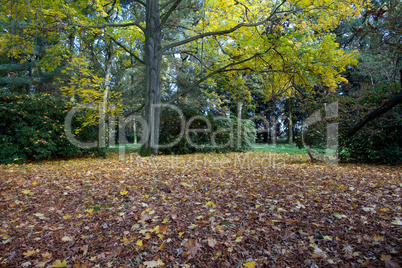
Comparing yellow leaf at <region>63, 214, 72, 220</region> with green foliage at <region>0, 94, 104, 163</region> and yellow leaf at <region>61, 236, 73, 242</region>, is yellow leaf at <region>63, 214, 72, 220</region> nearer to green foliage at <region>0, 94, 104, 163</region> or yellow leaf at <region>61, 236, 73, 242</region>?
yellow leaf at <region>61, 236, 73, 242</region>

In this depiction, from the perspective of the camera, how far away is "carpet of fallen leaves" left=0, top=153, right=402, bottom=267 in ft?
6.85

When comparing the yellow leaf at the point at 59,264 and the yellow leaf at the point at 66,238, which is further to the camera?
the yellow leaf at the point at 66,238

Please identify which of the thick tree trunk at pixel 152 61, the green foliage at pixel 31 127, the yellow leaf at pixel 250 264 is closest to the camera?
the yellow leaf at pixel 250 264

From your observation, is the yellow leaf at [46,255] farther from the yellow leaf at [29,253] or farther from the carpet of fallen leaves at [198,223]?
the yellow leaf at [29,253]

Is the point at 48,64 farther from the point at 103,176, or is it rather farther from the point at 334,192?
the point at 334,192

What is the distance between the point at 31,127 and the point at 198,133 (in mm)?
6004

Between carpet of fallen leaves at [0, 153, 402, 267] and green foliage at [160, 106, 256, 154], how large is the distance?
5421 millimetres

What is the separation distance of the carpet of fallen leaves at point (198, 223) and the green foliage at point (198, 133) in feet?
17.8

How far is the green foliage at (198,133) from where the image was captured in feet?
32.4

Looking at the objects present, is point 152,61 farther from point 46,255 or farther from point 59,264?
point 59,264

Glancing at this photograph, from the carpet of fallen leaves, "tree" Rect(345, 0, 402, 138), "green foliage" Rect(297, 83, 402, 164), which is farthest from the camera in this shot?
"green foliage" Rect(297, 83, 402, 164)

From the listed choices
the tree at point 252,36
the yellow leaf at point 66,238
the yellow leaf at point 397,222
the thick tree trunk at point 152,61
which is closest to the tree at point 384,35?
the yellow leaf at point 397,222

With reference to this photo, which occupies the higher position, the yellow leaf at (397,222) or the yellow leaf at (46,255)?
the yellow leaf at (397,222)

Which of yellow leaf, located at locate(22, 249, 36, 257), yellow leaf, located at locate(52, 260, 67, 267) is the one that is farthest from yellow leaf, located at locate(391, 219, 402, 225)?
yellow leaf, located at locate(22, 249, 36, 257)
